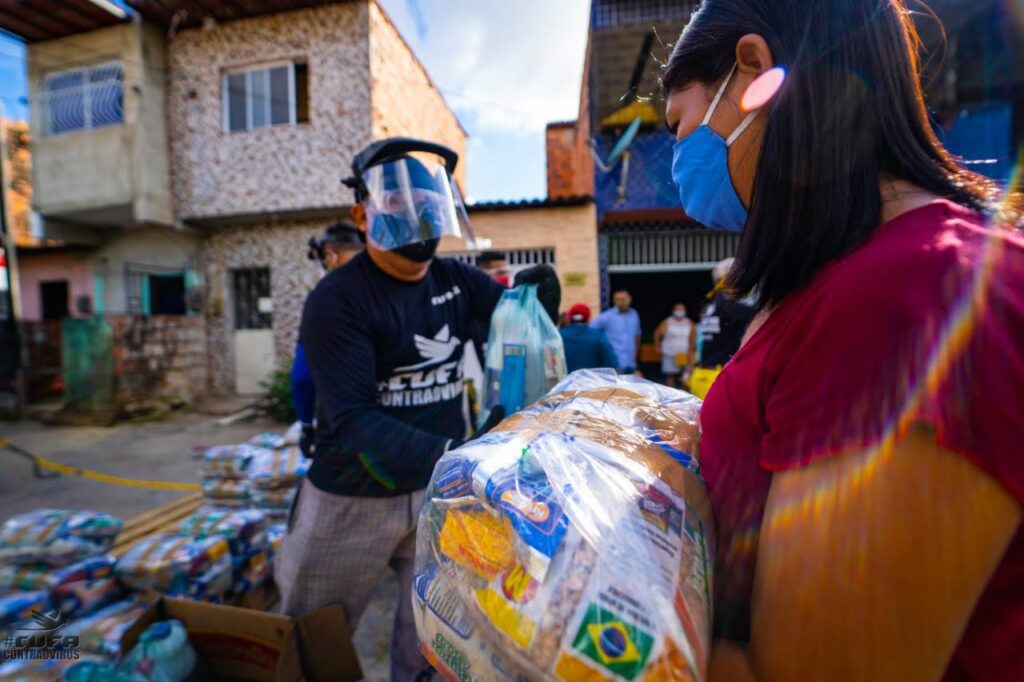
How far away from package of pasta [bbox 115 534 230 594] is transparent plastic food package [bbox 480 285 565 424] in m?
1.58

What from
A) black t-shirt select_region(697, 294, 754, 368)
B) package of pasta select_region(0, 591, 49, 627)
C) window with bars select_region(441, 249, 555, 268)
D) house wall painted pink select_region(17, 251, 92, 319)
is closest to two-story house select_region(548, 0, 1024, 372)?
window with bars select_region(441, 249, 555, 268)

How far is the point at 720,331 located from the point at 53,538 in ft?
12.7

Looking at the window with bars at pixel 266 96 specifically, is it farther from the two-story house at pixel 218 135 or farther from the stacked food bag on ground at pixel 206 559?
the stacked food bag on ground at pixel 206 559

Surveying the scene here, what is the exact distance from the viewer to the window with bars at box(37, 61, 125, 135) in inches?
369

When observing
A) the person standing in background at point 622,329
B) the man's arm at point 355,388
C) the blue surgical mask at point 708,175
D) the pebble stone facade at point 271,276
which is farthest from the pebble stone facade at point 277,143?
the blue surgical mask at point 708,175

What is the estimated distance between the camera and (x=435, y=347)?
1863mm

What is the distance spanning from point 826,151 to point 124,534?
383 centimetres

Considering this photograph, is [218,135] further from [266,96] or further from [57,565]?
[57,565]

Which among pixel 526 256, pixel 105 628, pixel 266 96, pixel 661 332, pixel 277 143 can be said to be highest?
pixel 266 96

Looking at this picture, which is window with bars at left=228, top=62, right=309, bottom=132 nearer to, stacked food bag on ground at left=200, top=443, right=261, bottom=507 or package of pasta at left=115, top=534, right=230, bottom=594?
stacked food bag on ground at left=200, top=443, right=261, bottom=507

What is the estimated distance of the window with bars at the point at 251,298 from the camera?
389 inches

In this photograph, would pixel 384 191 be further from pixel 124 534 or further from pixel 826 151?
pixel 124 534

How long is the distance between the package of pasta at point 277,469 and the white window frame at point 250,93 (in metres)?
7.92

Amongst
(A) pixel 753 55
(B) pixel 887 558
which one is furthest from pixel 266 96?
(B) pixel 887 558
